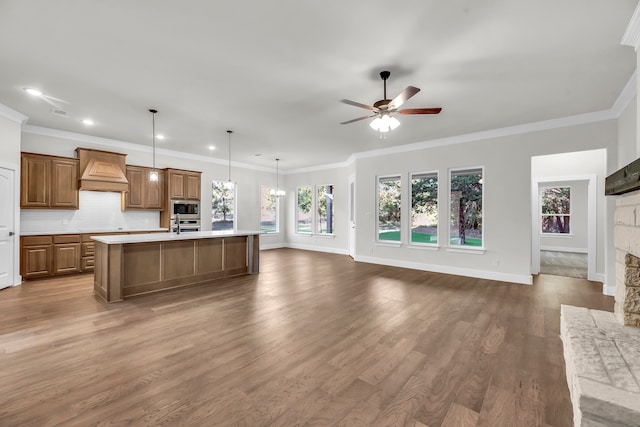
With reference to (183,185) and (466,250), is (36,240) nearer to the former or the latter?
(183,185)

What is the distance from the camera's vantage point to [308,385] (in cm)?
208

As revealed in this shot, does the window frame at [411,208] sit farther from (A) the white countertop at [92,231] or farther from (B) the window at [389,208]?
(A) the white countertop at [92,231]

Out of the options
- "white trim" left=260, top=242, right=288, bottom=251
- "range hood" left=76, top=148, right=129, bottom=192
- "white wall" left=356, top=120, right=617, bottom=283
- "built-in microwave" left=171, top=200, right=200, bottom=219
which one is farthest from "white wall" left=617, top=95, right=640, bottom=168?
"range hood" left=76, top=148, right=129, bottom=192

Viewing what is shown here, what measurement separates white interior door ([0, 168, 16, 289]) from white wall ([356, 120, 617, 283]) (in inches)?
284

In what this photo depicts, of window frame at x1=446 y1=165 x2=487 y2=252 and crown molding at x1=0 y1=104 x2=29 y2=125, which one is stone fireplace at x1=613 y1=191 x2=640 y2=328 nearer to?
window frame at x1=446 y1=165 x2=487 y2=252

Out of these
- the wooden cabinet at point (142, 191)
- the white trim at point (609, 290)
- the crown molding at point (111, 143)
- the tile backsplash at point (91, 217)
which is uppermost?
the crown molding at point (111, 143)

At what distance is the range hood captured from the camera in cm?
560

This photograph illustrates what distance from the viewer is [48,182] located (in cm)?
527

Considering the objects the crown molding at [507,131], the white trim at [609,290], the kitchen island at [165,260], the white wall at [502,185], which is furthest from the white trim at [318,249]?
the white trim at [609,290]

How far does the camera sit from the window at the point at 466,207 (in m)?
5.63

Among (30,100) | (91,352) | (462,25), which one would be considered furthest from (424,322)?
(30,100)

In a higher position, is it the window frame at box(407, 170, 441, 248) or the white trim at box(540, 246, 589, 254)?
the window frame at box(407, 170, 441, 248)

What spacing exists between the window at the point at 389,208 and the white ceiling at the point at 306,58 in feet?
7.45

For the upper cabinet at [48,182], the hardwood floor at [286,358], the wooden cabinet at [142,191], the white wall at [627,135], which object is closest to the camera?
the hardwood floor at [286,358]
